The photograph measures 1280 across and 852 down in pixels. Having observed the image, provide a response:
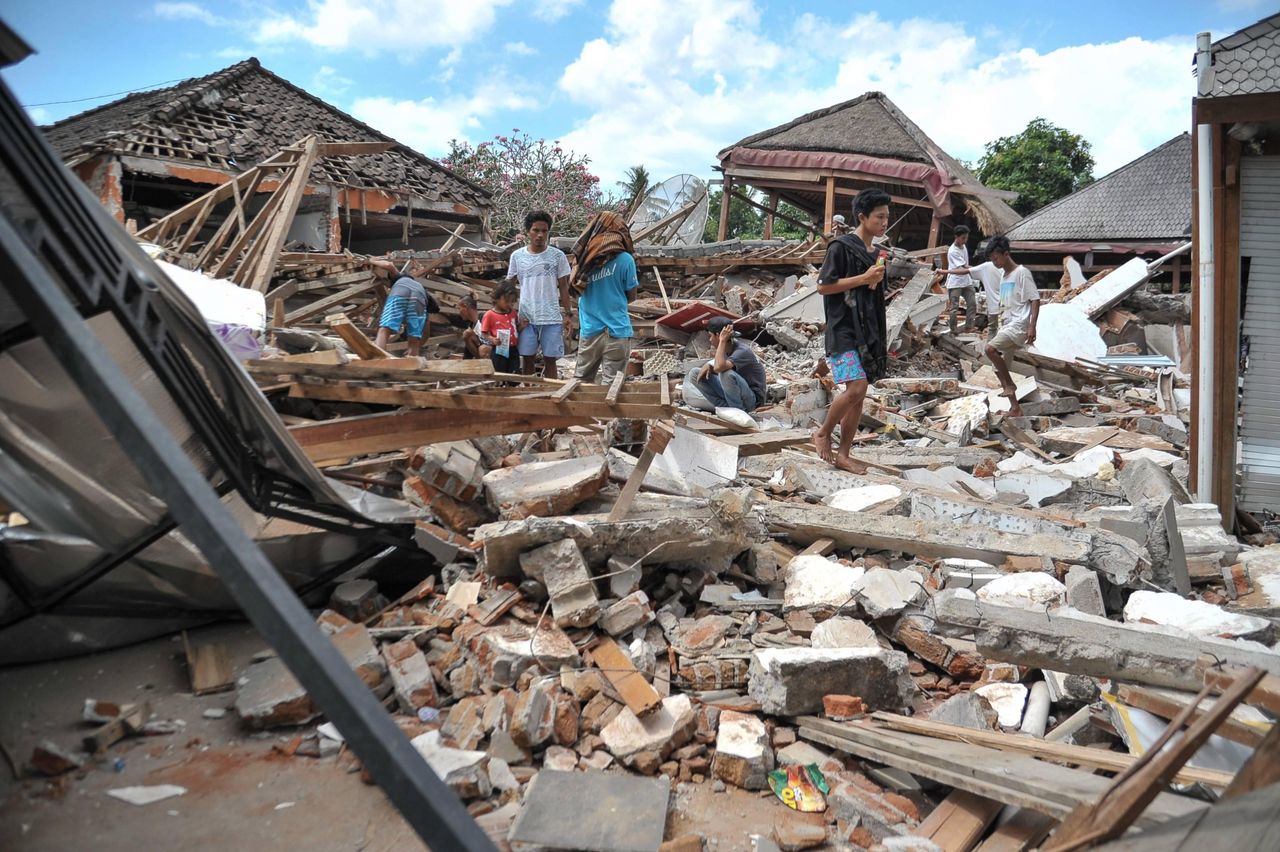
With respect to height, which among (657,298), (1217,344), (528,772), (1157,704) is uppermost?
(657,298)

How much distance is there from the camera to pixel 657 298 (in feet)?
46.4

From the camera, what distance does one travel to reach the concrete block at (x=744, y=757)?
2566 mm

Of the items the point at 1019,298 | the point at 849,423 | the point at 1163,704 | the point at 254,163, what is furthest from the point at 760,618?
the point at 254,163

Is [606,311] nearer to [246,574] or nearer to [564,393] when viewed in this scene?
[564,393]

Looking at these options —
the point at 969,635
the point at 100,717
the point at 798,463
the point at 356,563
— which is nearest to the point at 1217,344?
the point at 798,463

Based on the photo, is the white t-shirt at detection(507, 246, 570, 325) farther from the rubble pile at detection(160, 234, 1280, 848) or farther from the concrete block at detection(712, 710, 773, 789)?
the concrete block at detection(712, 710, 773, 789)

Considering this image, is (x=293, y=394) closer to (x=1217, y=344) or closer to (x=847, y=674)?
(x=847, y=674)

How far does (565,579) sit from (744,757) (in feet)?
3.52

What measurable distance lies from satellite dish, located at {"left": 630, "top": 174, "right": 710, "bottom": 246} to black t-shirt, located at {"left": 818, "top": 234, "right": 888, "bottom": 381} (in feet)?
44.5

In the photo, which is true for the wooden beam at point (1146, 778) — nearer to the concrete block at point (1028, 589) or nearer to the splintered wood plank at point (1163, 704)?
the splintered wood plank at point (1163, 704)

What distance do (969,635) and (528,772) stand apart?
1.57m

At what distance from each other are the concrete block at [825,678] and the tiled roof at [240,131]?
599 inches

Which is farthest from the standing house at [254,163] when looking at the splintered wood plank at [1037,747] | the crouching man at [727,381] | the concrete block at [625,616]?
the splintered wood plank at [1037,747]

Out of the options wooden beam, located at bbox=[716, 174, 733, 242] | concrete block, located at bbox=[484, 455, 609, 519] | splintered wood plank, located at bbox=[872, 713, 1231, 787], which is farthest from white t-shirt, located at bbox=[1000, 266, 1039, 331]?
wooden beam, located at bbox=[716, 174, 733, 242]
